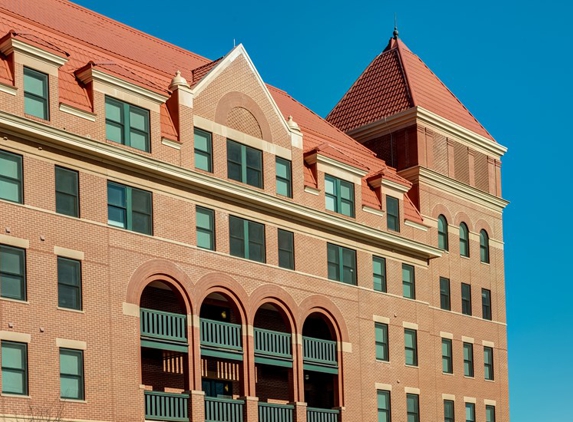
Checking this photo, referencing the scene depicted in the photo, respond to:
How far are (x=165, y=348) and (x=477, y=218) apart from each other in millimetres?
22081

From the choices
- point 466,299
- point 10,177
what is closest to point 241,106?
point 10,177

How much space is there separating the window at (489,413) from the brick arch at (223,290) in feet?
56.7

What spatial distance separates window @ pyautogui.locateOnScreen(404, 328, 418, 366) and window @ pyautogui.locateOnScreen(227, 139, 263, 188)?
10.8 meters

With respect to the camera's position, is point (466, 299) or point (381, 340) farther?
point (466, 299)

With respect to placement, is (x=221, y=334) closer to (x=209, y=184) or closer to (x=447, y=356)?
(x=209, y=184)

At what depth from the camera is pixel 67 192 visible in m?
37.5

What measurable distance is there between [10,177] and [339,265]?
638 inches

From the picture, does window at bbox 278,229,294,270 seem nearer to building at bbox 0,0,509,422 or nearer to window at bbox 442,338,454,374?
building at bbox 0,0,509,422

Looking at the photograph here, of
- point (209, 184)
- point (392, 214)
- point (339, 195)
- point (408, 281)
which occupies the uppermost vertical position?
point (339, 195)

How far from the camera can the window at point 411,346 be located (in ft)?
167

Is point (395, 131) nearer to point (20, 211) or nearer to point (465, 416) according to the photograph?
point (465, 416)

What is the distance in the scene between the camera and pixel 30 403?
34781mm

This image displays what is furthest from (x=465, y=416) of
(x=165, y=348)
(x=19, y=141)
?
(x=19, y=141)

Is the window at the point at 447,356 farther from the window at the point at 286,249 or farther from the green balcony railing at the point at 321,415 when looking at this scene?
the window at the point at 286,249
